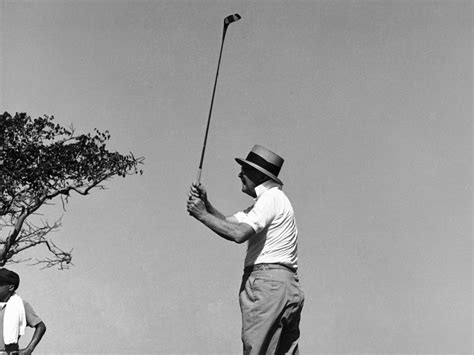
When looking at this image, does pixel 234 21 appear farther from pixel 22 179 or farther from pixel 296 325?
pixel 22 179

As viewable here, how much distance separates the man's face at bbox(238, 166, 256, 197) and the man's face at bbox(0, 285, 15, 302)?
2086 millimetres

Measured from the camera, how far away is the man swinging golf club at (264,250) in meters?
4.52

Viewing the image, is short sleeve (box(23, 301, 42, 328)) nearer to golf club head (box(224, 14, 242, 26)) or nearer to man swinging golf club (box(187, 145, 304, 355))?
man swinging golf club (box(187, 145, 304, 355))

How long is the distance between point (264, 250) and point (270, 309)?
0.36 metres

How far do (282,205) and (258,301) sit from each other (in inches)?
23.4

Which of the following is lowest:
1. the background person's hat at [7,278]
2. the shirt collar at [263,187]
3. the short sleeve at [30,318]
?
the short sleeve at [30,318]

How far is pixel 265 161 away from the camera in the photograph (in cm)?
487

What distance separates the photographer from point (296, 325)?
480 centimetres

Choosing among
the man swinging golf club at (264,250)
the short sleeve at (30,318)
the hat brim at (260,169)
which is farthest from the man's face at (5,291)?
the hat brim at (260,169)

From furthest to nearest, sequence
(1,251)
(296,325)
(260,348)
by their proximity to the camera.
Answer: (1,251) → (296,325) → (260,348)

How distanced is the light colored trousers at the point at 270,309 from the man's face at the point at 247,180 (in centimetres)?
52

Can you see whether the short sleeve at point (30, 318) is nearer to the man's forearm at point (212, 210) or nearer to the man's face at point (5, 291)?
the man's face at point (5, 291)

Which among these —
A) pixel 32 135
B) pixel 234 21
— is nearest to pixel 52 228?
A: pixel 32 135

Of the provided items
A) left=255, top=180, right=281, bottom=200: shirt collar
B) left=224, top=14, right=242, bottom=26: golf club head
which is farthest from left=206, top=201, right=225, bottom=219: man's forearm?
left=224, top=14, right=242, bottom=26: golf club head
